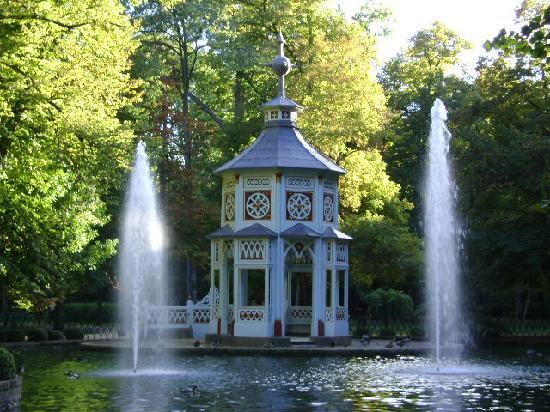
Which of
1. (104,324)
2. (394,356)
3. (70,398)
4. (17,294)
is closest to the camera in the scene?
(70,398)

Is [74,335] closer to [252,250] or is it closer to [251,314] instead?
[251,314]

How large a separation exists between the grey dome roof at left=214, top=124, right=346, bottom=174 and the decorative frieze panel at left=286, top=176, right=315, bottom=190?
529mm

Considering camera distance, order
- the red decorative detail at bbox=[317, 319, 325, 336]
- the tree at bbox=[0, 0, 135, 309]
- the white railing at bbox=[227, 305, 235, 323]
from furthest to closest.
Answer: the white railing at bbox=[227, 305, 235, 323], the red decorative detail at bbox=[317, 319, 325, 336], the tree at bbox=[0, 0, 135, 309]

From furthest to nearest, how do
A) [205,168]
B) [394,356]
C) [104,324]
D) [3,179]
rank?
[104,324], [205,168], [394,356], [3,179]

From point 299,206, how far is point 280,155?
1.93m

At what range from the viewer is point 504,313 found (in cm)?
5766

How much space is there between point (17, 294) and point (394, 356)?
484 inches

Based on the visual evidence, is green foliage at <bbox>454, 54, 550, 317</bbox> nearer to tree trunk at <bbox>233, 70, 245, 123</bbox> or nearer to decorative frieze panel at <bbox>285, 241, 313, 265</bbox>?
decorative frieze panel at <bbox>285, 241, 313, 265</bbox>

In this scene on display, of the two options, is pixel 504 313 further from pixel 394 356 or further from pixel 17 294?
pixel 17 294

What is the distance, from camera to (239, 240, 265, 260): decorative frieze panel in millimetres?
34875

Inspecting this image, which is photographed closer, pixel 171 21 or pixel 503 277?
pixel 503 277

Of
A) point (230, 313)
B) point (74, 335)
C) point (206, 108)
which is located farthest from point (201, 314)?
point (206, 108)

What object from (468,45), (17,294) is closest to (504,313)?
(468,45)

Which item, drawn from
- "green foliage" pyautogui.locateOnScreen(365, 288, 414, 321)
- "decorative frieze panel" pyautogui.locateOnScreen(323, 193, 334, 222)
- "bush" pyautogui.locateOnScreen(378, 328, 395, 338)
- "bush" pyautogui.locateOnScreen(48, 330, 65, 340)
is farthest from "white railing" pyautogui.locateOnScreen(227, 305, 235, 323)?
"green foliage" pyautogui.locateOnScreen(365, 288, 414, 321)
